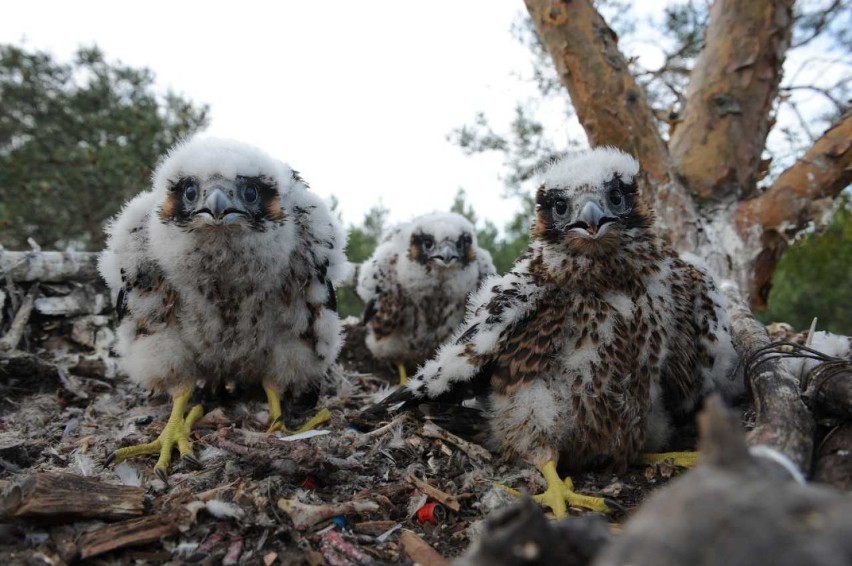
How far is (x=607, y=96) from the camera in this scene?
16.7ft

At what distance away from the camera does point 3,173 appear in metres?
6.92

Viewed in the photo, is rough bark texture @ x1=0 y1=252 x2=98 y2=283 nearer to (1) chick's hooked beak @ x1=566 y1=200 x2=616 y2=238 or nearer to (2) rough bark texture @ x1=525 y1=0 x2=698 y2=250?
(1) chick's hooked beak @ x1=566 y1=200 x2=616 y2=238

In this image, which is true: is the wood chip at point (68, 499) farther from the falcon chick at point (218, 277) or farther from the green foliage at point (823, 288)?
the green foliage at point (823, 288)

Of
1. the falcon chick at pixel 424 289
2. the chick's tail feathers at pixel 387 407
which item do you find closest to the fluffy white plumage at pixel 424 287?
the falcon chick at pixel 424 289

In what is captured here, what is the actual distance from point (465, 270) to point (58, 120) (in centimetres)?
574

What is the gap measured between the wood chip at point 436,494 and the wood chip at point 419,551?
0.78ft

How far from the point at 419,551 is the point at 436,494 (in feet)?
1.41

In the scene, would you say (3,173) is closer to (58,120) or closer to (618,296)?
(58,120)

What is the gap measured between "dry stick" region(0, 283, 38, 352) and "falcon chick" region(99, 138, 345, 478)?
116 centimetres

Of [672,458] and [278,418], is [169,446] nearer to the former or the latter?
[278,418]

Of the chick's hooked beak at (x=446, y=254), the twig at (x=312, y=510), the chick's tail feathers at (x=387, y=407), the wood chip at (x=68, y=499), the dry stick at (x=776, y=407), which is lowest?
the twig at (x=312, y=510)

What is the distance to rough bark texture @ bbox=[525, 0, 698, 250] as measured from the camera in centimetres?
496

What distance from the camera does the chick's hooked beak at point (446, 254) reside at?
470 cm

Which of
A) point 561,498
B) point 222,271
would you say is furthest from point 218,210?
point 561,498
